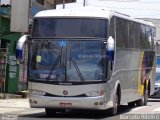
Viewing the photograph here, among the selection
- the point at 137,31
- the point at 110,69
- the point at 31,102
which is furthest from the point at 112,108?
the point at 137,31

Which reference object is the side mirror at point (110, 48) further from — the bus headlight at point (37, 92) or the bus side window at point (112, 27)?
the bus headlight at point (37, 92)

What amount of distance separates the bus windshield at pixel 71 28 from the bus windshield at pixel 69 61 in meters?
0.26

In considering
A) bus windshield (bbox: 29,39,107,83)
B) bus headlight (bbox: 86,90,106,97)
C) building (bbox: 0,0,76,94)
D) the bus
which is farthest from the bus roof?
building (bbox: 0,0,76,94)

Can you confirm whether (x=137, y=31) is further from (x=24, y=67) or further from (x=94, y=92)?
(x=24, y=67)

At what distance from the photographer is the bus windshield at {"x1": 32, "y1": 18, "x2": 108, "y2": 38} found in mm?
17797

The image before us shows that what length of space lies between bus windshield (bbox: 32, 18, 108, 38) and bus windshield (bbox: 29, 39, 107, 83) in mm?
260

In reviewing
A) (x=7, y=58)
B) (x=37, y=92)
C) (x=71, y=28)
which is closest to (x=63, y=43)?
(x=71, y=28)


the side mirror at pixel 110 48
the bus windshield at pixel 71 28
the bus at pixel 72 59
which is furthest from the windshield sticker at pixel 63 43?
the side mirror at pixel 110 48

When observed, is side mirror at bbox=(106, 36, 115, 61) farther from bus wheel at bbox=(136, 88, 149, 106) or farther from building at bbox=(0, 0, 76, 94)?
building at bbox=(0, 0, 76, 94)

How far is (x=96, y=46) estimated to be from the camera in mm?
17641

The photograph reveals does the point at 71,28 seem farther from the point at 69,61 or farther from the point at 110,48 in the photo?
the point at 110,48

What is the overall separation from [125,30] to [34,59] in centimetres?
448

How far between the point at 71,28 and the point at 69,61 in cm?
118

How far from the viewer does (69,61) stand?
17547mm
